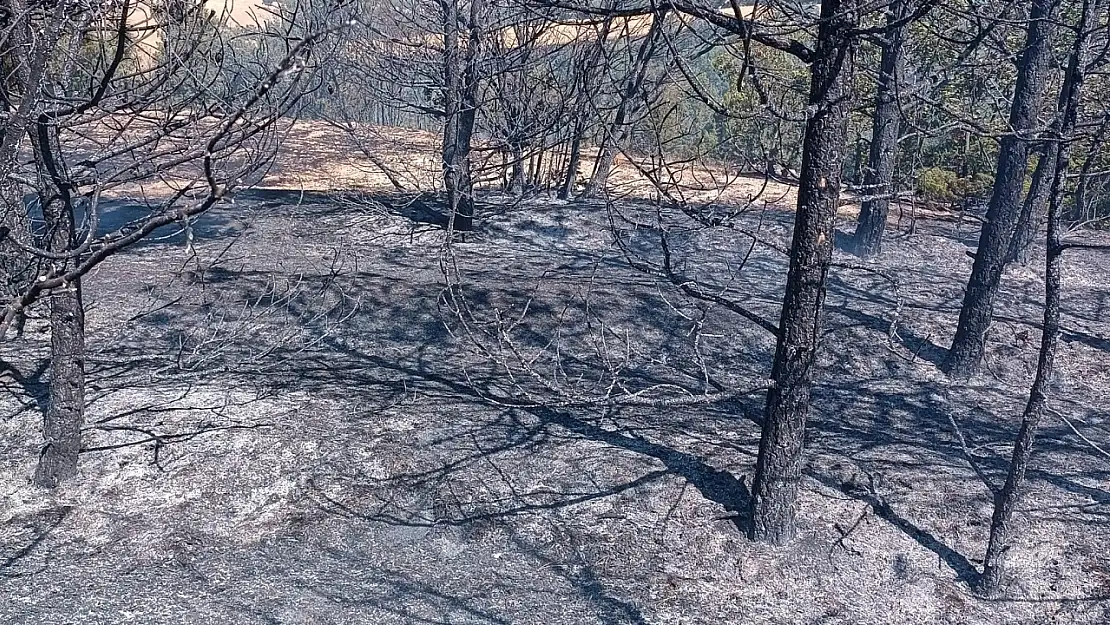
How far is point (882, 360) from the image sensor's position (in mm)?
9133

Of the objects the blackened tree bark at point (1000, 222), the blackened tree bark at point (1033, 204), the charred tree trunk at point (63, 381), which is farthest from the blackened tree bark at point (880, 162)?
the charred tree trunk at point (63, 381)

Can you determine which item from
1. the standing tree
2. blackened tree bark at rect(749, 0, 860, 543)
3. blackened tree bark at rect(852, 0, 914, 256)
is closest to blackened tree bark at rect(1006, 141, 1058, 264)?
blackened tree bark at rect(852, 0, 914, 256)

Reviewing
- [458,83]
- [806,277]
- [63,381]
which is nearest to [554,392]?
[806,277]

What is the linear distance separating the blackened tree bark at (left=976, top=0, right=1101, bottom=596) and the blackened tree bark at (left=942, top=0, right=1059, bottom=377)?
301cm

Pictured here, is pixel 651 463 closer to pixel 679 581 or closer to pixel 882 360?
pixel 679 581

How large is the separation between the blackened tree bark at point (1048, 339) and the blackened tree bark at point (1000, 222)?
3005 mm

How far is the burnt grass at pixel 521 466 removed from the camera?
532 cm

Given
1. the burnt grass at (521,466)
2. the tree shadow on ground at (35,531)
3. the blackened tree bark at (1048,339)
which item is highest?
the blackened tree bark at (1048,339)

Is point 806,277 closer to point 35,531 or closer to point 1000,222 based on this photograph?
point 1000,222

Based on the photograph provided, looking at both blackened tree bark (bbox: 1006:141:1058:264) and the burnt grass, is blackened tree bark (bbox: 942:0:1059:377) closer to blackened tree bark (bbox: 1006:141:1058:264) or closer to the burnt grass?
blackened tree bark (bbox: 1006:141:1058:264)

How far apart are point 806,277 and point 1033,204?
18.3 feet

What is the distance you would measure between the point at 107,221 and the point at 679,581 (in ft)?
34.6

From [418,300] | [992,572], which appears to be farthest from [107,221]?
[992,572]

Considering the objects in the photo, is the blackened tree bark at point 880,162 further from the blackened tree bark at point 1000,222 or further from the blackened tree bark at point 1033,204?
the blackened tree bark at point 1033,204
